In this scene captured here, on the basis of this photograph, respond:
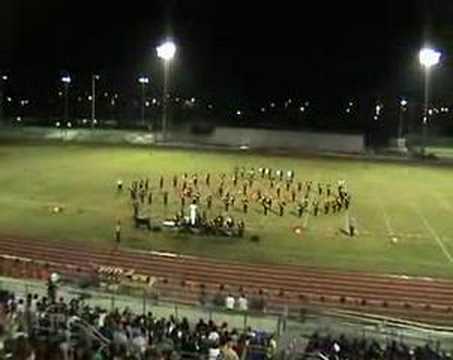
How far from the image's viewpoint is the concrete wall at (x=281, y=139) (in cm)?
6384

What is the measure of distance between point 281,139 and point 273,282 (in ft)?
136

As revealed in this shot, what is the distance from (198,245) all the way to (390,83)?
6148cm

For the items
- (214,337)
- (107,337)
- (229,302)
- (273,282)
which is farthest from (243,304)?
(107,337)

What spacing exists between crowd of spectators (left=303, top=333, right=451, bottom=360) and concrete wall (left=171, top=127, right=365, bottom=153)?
4739cm

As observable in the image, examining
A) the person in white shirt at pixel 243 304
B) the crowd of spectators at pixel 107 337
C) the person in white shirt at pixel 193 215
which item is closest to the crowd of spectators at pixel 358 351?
the crowd of spectators at pixel 107 337

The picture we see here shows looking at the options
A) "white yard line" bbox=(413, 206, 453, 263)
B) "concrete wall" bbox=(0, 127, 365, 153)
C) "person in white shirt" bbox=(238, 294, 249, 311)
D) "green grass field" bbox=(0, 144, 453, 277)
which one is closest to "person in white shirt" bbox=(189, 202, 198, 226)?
"green grass field" bbox=(0, 144, 453, 277)

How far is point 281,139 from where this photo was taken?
218 ft

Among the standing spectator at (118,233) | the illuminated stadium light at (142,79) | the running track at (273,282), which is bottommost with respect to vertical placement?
the running track at (273,282)

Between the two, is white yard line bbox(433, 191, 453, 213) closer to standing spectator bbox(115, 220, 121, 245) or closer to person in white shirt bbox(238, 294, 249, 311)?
standing spectator bbox(115, 220, 121, 245)

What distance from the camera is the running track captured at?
76.9ft

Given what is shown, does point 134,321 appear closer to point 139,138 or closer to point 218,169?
point 218,169

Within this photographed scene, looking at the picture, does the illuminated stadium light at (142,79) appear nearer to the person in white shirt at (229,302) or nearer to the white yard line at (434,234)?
the white yard line at (434,234)

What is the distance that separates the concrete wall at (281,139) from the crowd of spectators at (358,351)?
47.4m

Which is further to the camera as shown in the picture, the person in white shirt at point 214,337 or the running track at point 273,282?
the running track at point 273,282
